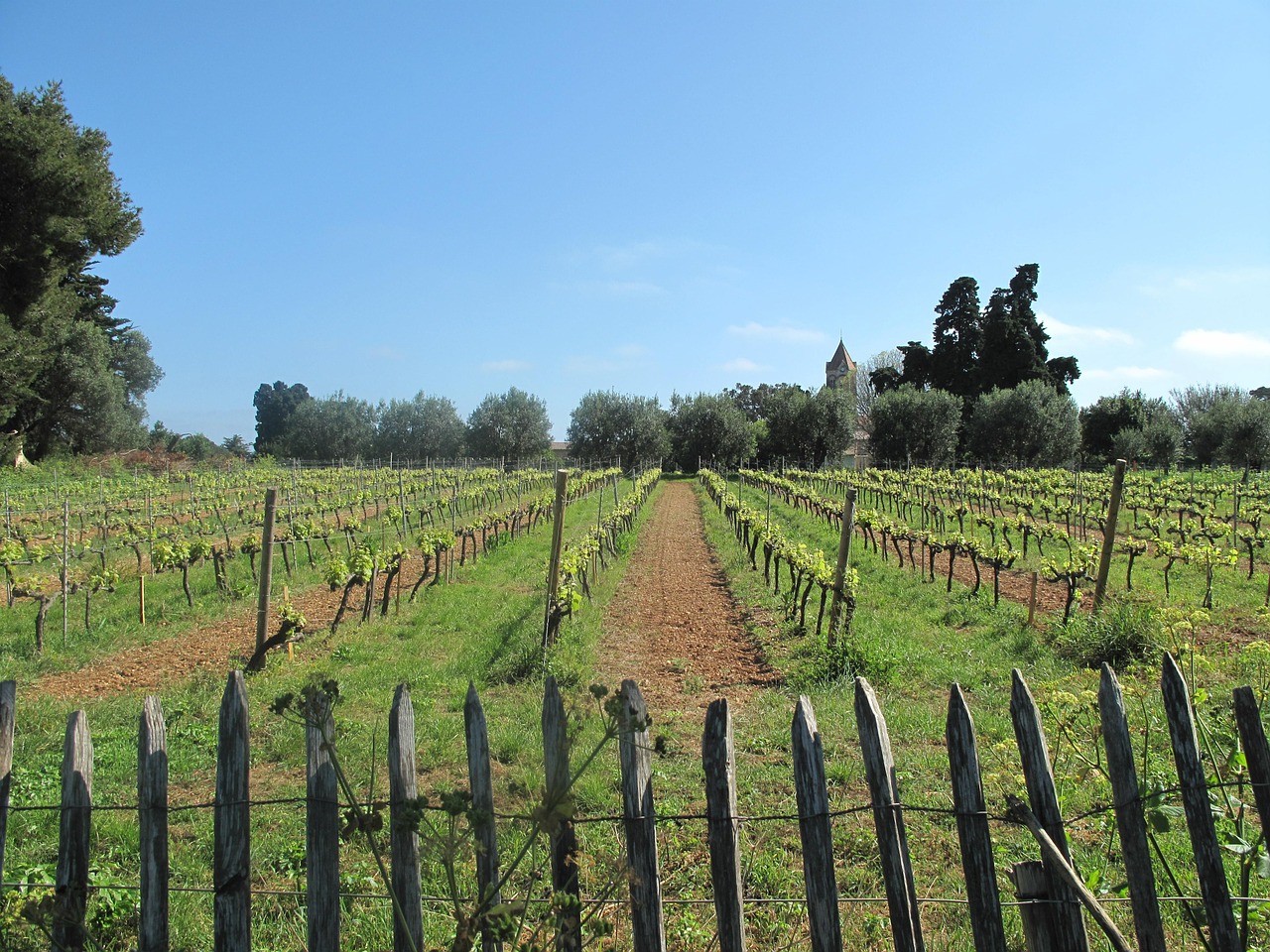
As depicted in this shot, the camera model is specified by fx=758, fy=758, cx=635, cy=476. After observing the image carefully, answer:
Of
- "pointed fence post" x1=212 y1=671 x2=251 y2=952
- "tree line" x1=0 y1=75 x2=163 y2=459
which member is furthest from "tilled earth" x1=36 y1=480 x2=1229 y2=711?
"tree line" x1=0 y1=75 x2=163 y2=459

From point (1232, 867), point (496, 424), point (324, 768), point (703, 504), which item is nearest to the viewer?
point (324, 768)

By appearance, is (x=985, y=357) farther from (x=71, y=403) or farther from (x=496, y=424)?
(x=71, y=403)

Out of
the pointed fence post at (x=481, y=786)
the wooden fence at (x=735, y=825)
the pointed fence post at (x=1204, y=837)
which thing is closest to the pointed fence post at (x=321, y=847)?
the wooden fence at (x=735, y=825)

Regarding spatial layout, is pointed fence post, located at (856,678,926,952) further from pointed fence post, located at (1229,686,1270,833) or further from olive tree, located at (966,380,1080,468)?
olive tree, located at (966,380,1080,468)

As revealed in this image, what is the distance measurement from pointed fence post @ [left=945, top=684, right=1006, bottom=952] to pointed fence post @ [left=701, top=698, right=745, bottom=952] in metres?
0.60

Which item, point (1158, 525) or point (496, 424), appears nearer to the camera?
point (1158, 525)

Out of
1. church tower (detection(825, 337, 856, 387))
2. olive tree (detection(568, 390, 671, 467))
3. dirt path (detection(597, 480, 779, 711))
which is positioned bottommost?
dirt path (detection(597, 480, 779, 711))

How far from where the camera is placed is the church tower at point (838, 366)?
101 meters

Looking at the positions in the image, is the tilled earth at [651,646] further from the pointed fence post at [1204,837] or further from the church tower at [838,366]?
the church tower at [838,366]

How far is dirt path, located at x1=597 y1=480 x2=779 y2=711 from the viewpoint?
24.9 ft

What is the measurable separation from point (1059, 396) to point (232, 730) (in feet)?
191

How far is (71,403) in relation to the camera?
40.9m

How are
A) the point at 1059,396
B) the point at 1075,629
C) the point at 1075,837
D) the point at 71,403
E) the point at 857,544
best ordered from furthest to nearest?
the point at 1059,396, the point at 71,403, the point at 857,544, the point at 1075,629, the point at 1075,837

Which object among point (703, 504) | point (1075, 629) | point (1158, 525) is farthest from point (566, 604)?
point (703, 504)
